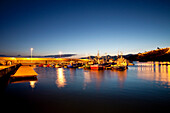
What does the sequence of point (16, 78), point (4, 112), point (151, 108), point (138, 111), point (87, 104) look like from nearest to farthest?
1. point (4, 112)
2. point (138, 111)
3. point (151, 108)
4. point (87, 104)
5. point (16, 78)

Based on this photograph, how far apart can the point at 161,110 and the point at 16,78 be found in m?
34.1

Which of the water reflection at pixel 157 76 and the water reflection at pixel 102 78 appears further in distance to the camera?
the water reflection at pixel 157 76

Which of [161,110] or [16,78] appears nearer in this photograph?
[161,110]

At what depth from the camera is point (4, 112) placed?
1277 cm

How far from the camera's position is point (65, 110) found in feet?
45.4

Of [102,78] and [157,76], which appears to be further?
[157,76]

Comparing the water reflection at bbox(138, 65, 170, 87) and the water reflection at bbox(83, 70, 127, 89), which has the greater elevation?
the water reflection at bbox(83, 70, 127, 89)

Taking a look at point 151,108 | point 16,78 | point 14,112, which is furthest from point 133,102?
point 16,78

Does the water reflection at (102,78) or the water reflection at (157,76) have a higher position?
the water reflection at (102,78)

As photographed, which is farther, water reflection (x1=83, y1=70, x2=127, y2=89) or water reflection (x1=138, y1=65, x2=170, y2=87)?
water reflection (x1=138, y1=65, x2=170, y2=87)

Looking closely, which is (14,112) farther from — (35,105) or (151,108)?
(151,108)

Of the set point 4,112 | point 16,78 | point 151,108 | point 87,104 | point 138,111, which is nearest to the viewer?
point 4,112

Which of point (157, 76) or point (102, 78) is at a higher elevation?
point (102, 78)

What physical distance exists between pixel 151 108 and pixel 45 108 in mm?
11856
